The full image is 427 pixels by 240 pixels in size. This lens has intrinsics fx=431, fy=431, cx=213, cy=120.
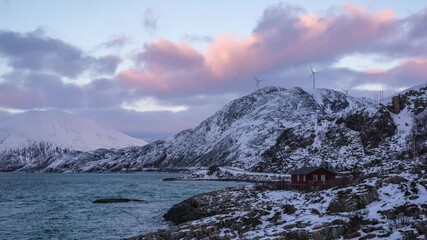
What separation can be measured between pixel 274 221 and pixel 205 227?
5.69 meters

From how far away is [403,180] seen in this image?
36.1m

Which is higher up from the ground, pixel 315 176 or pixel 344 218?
pixel 315 176

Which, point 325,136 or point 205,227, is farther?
point 325,136

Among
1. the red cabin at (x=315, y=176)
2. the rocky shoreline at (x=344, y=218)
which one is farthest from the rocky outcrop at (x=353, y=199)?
the red cabin at (x=315, y=176)

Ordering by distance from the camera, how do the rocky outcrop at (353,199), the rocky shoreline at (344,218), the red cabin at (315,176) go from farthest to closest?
the red cabin at (315,176) < the rocky outcrop at (353,199) < the rocky shoreline at (344,218)

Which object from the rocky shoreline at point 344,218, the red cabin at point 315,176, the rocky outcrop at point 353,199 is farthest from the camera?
the red cabin at point 315,176

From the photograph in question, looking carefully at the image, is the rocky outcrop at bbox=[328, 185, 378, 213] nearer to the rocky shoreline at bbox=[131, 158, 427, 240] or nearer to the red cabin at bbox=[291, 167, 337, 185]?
the rocky shoreline at bbox=[131, 158, 427, 240]

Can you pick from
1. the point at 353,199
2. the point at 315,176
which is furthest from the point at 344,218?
the point at 315,176

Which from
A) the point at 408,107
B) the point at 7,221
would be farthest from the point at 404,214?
the point at 408,107

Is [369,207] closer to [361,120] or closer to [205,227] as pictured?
[205,227]

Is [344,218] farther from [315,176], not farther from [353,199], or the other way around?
[315,176]

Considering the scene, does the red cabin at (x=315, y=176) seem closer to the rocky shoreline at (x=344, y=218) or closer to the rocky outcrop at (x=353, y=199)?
the rocky shoreline at (x=344, y=218)

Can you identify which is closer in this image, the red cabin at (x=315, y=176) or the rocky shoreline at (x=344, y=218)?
the rocky shoreline at (x=344, y=218)

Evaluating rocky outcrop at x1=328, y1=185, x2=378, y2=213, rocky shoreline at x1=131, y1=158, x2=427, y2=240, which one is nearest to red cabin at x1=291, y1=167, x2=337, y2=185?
rocky shoreline at x1=131, y1=158, x2=427, y2=240
